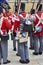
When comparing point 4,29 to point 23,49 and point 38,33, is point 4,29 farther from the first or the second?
point 38,33

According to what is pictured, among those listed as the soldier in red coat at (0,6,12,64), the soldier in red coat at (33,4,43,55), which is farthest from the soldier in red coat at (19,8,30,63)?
the soldier in red coat at (33,4,43,55)

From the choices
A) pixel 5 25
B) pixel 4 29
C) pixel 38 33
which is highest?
pixel 5 25

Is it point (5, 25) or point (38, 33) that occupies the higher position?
point (5, 25)

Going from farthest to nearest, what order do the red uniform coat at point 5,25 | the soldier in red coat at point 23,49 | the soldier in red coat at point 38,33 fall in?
1. the soldier in red coat at point 38,33
2. the soldier in red coat at point 23,49
3. the red uniform coat at point 5,25

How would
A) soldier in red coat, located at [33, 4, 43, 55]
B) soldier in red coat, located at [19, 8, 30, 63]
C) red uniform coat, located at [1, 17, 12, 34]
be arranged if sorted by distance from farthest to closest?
soldier in red coat, located at [33, 4, 43, 55] < soldier in red coat, located at [19, 8, 30, 63] < red uniform coat, located at [1, 17, 12, 34]

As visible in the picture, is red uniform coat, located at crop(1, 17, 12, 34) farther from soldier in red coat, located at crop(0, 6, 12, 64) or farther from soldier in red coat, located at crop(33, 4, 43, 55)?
soldier in red coat, located at crop(33, 4, 43, 55)

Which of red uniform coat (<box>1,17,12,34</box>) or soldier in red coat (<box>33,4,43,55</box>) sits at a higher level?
red uniform coat (<box>1,17,12,34</box>)

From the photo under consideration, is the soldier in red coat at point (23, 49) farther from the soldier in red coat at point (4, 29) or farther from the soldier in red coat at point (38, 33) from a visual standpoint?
the soldier in red coat at point (38, 33)

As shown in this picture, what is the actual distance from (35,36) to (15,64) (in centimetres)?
173

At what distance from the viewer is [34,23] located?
36.4ft

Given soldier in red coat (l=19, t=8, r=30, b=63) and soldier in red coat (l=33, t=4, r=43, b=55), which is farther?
soldier in red coat (l=33, t=4, r=43, b=55)

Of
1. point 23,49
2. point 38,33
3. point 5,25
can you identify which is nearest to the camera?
point 5,25

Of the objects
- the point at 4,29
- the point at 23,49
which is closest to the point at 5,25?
the point at 4,29

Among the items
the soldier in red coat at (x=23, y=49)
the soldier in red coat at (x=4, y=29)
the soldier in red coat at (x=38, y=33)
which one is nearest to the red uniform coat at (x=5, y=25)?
the soldier in red coat at (x=4, y=29)
